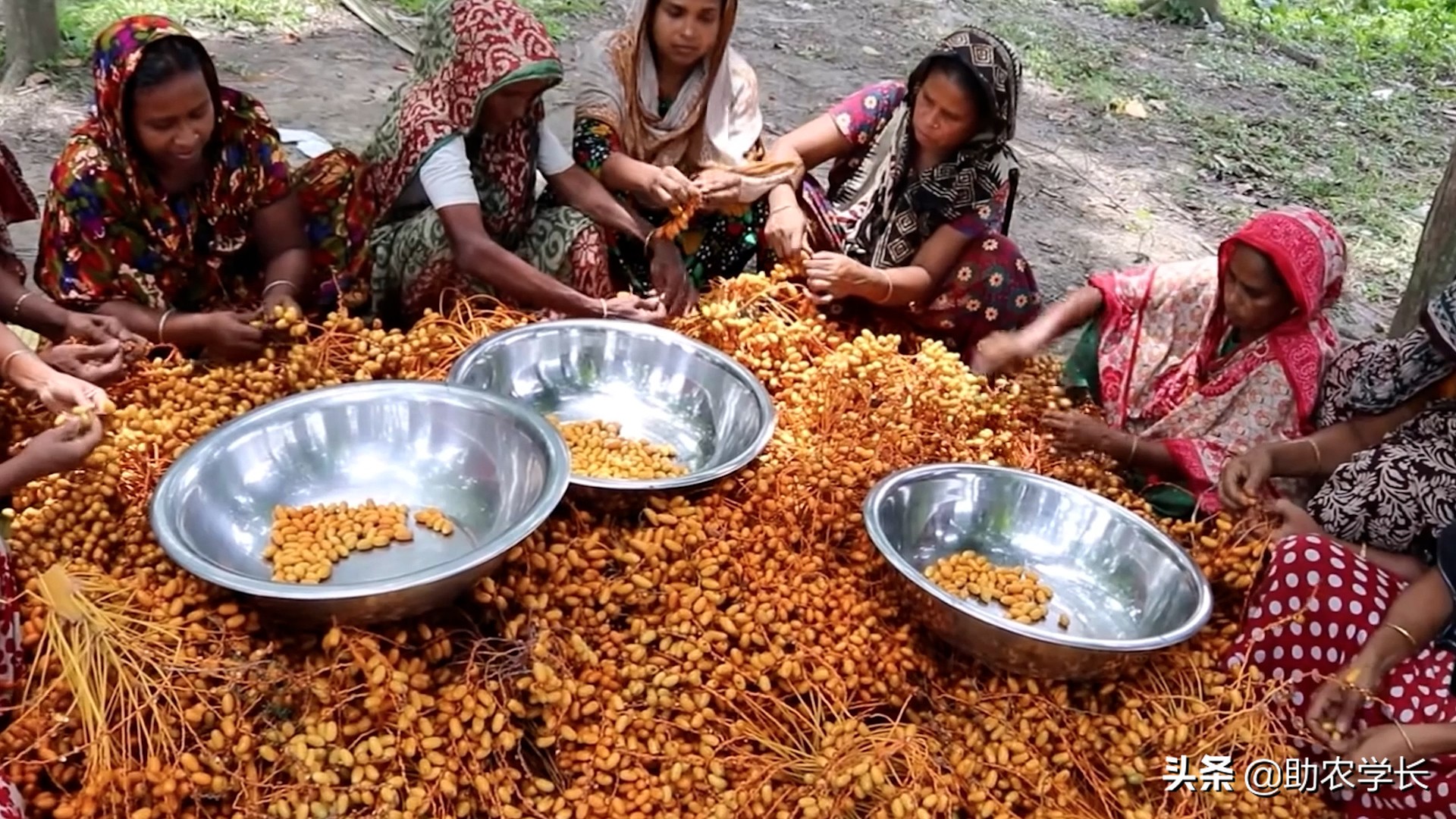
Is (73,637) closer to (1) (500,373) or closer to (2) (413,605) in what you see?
(2) (413,605)

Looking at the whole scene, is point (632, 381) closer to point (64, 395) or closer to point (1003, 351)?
point (1003, 351)

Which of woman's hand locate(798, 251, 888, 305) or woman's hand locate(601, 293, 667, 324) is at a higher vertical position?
woman's hand locate(798, 251, 888, 305)

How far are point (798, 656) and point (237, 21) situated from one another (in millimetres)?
5730

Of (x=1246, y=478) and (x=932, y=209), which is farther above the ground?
(x=932, y=209)

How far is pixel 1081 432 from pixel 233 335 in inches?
82.8

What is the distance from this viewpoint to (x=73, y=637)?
1808 millimetres

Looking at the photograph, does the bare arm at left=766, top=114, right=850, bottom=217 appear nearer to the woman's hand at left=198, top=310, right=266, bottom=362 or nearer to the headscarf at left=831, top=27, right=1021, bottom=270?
the headscarf at left=831, top=27, right=1021, bottom=270

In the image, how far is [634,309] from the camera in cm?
305

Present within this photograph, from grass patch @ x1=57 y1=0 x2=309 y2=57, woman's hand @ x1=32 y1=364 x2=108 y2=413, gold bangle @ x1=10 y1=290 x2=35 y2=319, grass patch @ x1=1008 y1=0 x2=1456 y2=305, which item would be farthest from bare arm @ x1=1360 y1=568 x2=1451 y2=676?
grass patch @ x1=57 y1=0 x2=309 y2=57

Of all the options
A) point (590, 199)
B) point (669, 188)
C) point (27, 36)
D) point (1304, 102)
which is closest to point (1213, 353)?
point (669, 188)

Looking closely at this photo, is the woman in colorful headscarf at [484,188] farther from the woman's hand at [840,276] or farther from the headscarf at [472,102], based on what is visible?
the woman's hand at [840,276]

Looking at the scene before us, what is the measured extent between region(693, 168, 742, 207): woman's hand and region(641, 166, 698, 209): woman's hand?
0.11ft

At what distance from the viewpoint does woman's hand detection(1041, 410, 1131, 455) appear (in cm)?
272

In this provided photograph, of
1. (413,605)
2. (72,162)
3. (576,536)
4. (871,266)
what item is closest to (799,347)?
(871,266)
